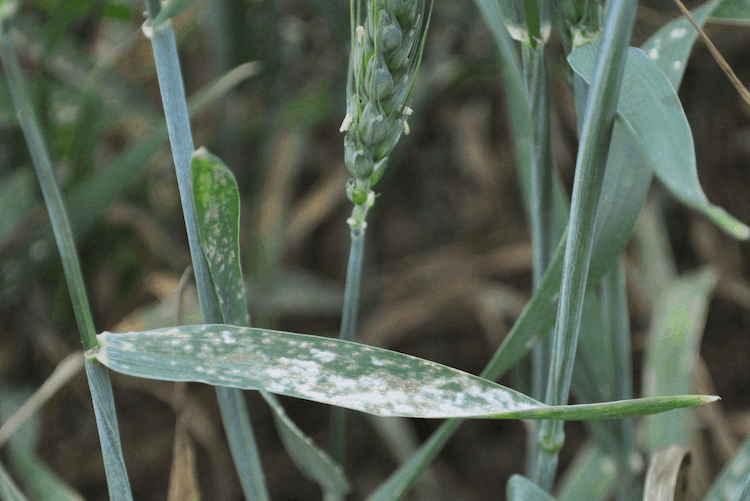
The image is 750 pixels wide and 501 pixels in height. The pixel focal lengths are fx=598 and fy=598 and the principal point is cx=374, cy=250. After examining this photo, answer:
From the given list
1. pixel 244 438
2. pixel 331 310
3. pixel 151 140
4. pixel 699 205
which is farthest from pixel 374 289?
pixel 699 205

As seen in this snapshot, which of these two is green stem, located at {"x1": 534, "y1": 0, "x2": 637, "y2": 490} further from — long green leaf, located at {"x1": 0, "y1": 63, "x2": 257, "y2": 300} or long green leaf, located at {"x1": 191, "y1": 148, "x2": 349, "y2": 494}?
long green leaf, located at {"x1": 0, "y1": 63, "x2": 257, "y2": 300}

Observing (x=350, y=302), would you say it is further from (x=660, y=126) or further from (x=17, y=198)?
(x=17, y=198)

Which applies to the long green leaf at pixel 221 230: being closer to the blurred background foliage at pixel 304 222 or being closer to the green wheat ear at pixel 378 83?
the green wheat ear at pixel 378 83

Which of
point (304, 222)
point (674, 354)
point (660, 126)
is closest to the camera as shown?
point (660, 126)

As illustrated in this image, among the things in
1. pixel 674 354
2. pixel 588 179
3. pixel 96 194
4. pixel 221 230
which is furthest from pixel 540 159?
pixel 96 194

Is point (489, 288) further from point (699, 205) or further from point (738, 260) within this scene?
point (699, 205)

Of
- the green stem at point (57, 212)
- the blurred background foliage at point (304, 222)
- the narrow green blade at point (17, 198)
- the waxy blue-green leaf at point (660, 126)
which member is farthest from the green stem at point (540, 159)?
the narrow green blade at point (17, 198)
